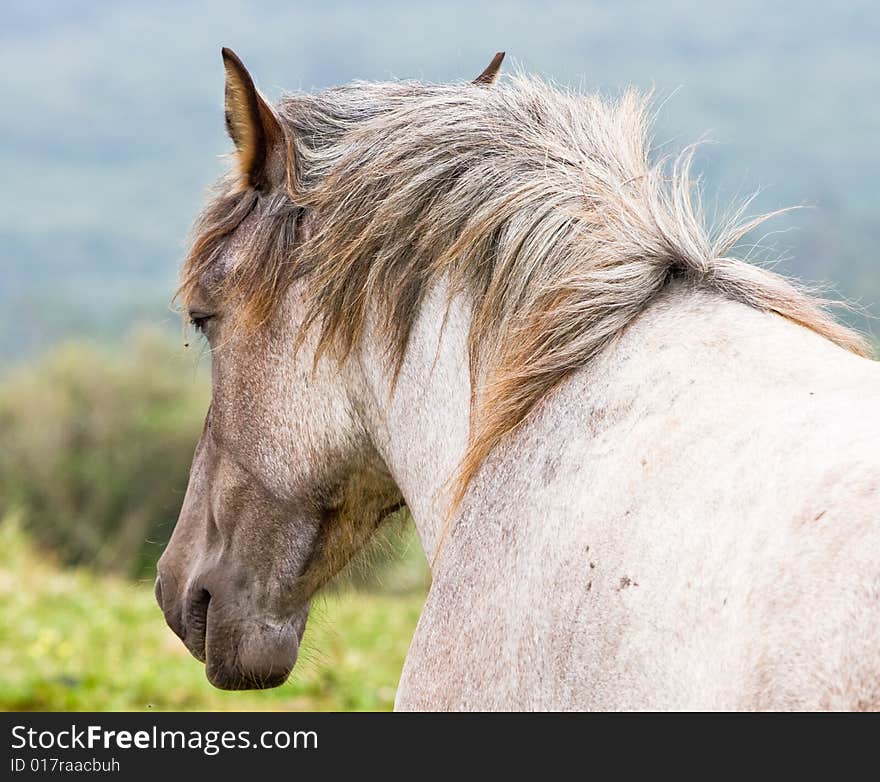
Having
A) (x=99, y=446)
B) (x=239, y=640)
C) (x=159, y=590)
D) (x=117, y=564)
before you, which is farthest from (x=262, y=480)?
(x=99, y=446)

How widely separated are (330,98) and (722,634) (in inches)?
67.9

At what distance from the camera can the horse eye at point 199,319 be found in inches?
97.4

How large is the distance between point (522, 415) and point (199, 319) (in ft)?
3.25

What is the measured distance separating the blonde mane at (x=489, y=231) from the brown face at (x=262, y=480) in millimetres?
66

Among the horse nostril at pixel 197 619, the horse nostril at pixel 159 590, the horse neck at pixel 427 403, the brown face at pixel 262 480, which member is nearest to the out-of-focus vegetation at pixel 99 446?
the horse nostril at pixel 159 590

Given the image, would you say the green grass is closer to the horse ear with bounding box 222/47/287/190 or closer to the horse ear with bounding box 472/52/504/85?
the horse ear with bounding box 222/47/287/190

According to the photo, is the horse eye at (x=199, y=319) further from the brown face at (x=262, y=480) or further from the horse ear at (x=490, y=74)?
the horse ear at (x=490, y=74)

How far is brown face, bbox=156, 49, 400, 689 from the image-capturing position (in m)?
2.30

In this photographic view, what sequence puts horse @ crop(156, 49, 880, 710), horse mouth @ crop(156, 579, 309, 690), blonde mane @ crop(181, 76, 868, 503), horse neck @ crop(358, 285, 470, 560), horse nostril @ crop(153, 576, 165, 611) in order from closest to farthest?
horse @ crop(156, 49, 880, 710) < blonde mane @ crop(181, 76, 868, 503) < horse neck @ crop(358, 285, 470, 560) < horse mouth @ crop(156, 579, 309, 690) < horse nostril @ crop(153, 576, 165, 611)

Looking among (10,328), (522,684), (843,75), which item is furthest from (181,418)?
(843,75)

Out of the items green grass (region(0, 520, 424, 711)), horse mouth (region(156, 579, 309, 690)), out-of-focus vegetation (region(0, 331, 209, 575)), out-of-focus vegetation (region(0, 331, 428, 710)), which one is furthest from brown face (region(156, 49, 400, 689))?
out-of-focus vegetation (region(0, 331, 209, 575))

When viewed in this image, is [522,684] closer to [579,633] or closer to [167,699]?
[579,633]

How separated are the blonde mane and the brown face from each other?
0.22 ft

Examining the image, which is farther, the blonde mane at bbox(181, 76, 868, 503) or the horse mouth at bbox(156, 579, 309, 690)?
the horse mouth at bbox(156, 579, 309, 690)
